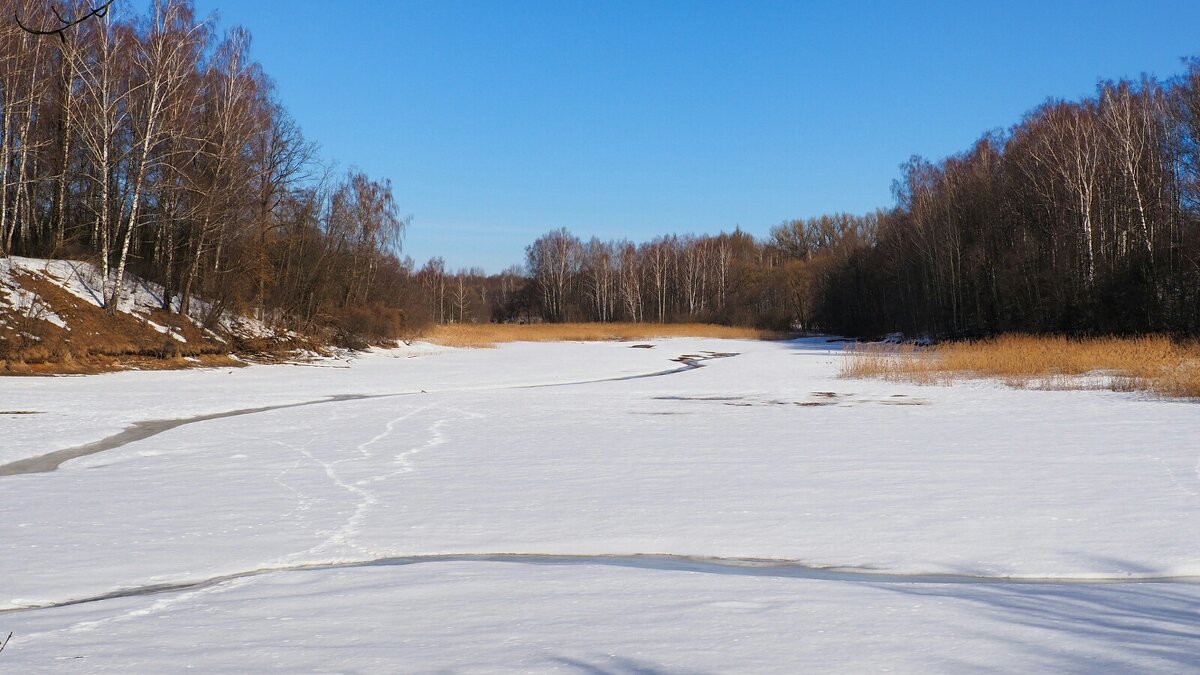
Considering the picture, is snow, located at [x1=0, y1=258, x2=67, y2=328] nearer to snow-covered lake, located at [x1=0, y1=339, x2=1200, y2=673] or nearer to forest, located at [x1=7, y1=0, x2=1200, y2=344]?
forest, located at [x1=7, y1=0, x2=1200, y2=344]

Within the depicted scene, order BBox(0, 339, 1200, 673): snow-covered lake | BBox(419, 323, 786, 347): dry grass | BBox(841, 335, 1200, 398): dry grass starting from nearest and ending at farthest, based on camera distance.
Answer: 1. BBox(0, 339, 1200, 673): snow-covered lake
2. BBox(841, 335, 1200, 398): dry grass
3. BBox(419, 323, 786, 347): dry grass

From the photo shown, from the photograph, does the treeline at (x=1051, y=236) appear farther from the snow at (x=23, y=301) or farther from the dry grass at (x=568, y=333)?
the snow at (x=23, y=301)

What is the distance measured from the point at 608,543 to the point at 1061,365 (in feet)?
57.3

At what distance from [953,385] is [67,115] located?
950 inches

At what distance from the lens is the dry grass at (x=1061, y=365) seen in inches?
643

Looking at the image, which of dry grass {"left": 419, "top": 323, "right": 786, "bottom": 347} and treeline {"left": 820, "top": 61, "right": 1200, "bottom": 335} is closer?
treeline {"left": 820, "top": 61, "right": 1200, "bottom": 335}

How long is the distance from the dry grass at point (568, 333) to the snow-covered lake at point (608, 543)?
32431mm

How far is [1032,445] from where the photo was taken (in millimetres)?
9953

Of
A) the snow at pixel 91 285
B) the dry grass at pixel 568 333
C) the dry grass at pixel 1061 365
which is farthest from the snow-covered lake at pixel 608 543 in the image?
the dry grass at pixel 568 333

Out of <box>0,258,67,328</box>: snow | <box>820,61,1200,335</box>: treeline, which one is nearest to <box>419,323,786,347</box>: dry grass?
<box>820,61,1200,335</box>: treeline

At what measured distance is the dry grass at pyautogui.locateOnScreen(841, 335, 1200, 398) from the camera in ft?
53.6

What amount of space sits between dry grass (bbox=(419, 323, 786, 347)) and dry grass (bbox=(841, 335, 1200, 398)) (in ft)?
84.5

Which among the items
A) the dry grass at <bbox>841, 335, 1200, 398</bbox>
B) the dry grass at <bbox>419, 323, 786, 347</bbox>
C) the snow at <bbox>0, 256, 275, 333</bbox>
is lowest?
the dry grass at <bbox>841, 335, 1200, 398</bbox>

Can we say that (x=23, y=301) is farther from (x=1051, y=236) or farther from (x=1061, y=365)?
(x=1051, y=236)
